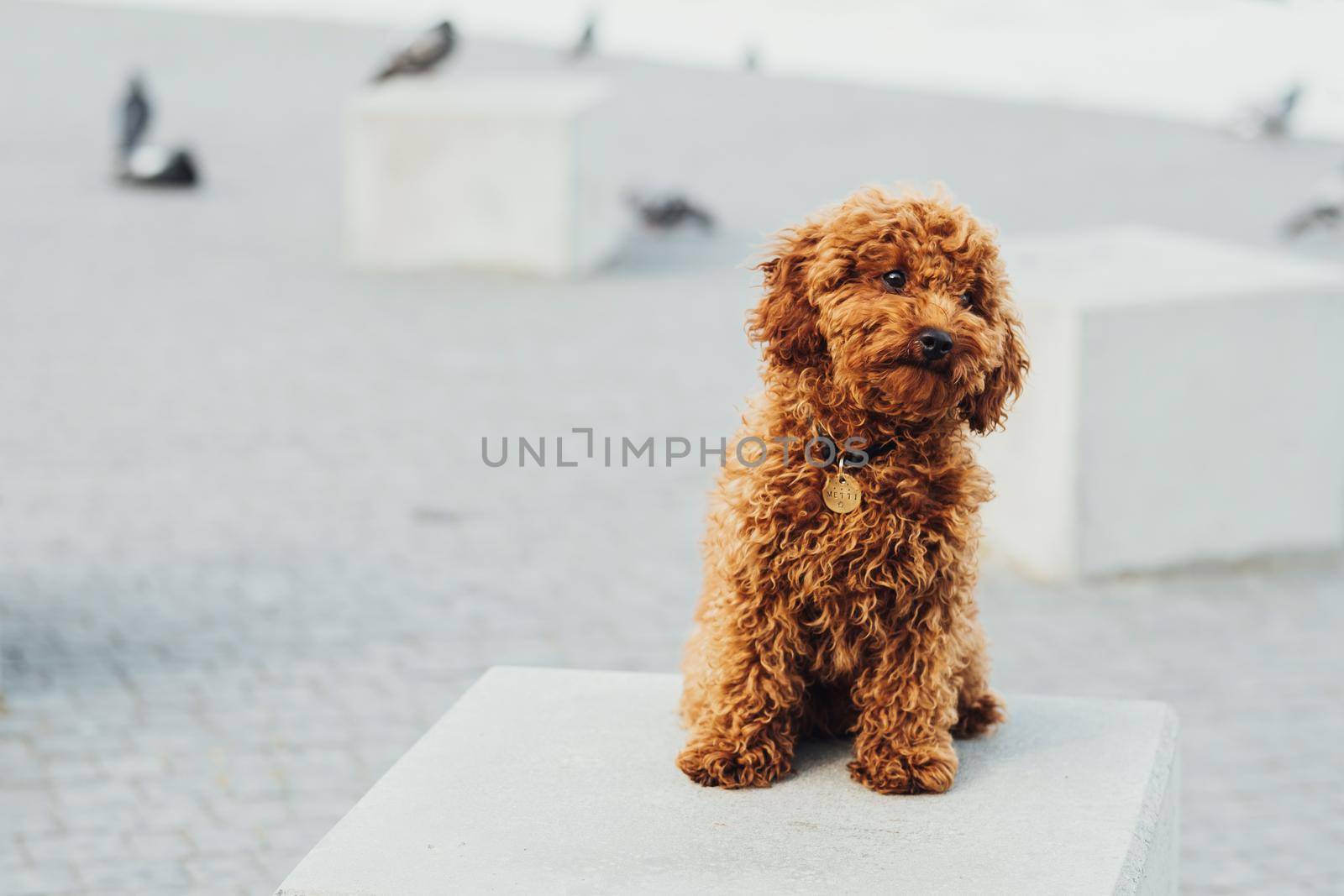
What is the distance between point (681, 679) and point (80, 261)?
11998mm

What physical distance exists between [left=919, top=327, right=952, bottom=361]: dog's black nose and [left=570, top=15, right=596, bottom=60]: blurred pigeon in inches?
906

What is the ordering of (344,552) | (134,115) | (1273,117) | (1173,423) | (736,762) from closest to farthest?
1. (736,762)
2. (1173,423)
3. (344,552)
4. (134,115)
5. (1273,117)

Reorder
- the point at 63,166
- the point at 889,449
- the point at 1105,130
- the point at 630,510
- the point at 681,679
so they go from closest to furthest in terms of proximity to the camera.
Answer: the point at 889,449, the point at 681,679, the point at 630,510, the point at 63,166, the point at 1105,130

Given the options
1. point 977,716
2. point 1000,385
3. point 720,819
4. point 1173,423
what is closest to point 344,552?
point 1173,423

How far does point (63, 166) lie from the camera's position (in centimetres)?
1934

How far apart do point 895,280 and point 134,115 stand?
649 inches

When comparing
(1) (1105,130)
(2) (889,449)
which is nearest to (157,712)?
(2) (889,449)

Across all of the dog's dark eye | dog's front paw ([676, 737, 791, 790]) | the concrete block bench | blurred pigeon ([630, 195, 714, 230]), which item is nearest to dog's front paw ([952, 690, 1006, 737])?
the concrete block bench

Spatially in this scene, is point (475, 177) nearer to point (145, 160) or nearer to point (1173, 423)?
point (145, 160)

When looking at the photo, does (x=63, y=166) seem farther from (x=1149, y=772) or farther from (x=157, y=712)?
(x=1149, y=772)

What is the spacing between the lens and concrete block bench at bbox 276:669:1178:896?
3.23m

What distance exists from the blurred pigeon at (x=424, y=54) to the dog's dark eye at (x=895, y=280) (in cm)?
1224

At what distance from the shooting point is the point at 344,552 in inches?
312

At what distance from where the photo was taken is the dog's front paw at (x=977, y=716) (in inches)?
153
